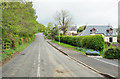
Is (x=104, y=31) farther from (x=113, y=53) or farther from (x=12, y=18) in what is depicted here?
(x=12, y=18)

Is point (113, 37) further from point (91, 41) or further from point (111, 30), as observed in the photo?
→ point (91, 41)

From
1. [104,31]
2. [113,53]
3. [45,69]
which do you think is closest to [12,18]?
[45,69]

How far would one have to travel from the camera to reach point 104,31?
50.2 meters

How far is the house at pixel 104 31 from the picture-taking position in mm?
47812

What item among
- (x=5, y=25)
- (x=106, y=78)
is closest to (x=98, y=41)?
(x=106, y=78)

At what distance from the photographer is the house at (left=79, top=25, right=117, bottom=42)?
4781 cm

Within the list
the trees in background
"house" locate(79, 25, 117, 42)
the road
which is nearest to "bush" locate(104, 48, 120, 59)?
the road

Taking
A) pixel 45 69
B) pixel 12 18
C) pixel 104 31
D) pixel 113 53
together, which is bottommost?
pixel 45 69

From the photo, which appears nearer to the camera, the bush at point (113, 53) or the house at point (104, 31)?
the bush at point (113, 53)

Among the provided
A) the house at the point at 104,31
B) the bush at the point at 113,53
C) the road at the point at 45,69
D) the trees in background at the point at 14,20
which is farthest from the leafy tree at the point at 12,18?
the house at the point at 104,31

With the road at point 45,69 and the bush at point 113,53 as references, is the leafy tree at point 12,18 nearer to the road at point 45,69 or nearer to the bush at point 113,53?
the road at point 45,69

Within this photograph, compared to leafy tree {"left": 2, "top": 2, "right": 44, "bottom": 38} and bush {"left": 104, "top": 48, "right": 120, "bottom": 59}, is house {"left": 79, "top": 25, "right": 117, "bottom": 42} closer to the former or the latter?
leafy tree {"left": 2, "top": 2, "right": 44, "bottom": 38}

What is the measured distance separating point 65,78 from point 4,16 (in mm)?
11306

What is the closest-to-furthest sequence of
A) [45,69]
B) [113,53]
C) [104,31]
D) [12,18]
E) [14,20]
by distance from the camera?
[45,69] → [113,53] → [12,18] → [14,20] → [104,31]
